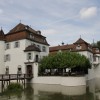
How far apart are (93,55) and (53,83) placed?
2543 centimetres

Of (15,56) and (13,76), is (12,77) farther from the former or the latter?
(15,56)

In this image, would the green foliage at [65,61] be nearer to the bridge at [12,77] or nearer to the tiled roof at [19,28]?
the bridge at [12,77]

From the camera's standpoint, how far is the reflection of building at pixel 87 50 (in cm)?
5234

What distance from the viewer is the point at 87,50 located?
52.2 m

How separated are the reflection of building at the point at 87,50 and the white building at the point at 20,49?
417 inches

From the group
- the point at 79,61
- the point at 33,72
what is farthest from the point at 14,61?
the point at 79,61

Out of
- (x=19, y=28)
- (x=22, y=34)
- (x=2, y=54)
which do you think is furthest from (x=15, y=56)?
(x=19, y=28)

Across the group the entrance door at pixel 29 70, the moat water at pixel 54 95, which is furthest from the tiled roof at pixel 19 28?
the moat water at pixel 54 95

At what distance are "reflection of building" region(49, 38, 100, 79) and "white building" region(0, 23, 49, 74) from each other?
34.8 ft

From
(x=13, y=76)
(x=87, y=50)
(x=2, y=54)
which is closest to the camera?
(x=13, y=76)

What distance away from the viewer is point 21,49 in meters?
42.2

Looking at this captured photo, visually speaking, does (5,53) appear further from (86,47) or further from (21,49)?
(86,47)

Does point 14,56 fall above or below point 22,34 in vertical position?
below

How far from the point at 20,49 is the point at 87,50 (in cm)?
1845
